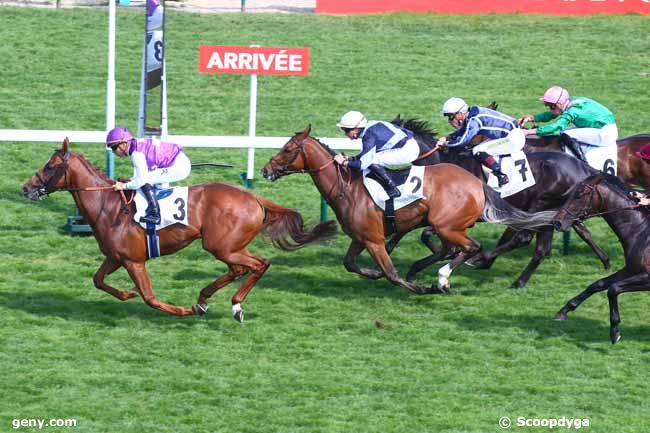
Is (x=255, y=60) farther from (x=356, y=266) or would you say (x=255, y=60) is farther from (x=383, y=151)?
(x=356, y=266)

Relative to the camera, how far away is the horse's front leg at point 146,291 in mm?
9836

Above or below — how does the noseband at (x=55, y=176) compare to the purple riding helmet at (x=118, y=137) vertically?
below

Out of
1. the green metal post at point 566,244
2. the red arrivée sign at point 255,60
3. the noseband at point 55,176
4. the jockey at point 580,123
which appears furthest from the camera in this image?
the red arrivée sign at point 255,60

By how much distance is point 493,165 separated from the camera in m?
11.3

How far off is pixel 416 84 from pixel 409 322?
8.57 meters

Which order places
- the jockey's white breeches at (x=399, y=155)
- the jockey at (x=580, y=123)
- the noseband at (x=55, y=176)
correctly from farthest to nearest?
the jockey at (x=580, y=123) < the jockey's white breeches at (x=399, y=155) < the noseband at (x=55, y=176)

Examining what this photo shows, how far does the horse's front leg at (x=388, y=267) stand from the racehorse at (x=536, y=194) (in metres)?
0.60

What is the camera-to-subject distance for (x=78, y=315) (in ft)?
33.4

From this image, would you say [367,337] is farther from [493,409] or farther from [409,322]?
[493,409]

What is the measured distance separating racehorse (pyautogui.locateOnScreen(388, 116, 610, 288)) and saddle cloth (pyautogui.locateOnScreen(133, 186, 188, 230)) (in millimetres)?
2353

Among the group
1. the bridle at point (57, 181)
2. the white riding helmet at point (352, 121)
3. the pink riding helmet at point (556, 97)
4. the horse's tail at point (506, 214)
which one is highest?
the pink riding helmet at point (556, 97)

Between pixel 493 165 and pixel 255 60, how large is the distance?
367 centimetres

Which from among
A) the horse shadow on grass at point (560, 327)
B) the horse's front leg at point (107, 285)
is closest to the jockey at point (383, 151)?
the horse shadow on grass at point (560, 327)

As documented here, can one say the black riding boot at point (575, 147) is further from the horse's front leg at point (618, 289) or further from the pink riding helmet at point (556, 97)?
the horse's front leg at point (618, 289)
